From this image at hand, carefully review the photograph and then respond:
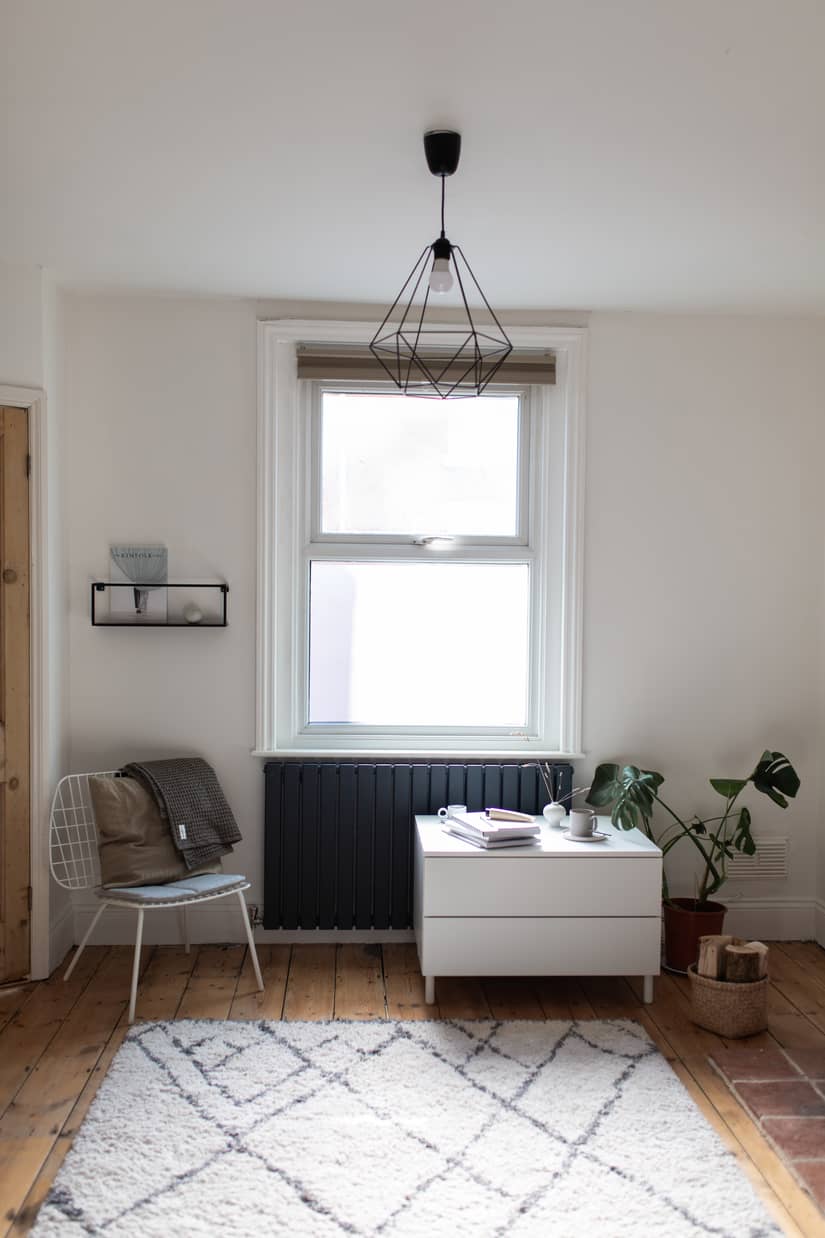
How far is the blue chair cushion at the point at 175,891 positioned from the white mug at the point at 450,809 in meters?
0.77

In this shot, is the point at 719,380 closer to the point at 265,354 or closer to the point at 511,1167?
the point at 265,354

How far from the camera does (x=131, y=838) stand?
352 centimetres

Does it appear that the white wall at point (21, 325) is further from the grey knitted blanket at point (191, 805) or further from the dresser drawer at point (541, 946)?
the dresser drawer at point (541, 946)

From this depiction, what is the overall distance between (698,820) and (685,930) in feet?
1.58

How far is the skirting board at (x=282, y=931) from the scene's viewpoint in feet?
12.8

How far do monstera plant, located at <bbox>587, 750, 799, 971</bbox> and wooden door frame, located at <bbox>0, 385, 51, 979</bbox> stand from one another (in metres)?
1.98

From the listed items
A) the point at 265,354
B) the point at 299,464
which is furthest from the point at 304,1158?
the point at 265,354

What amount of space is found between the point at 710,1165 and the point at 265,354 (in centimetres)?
299

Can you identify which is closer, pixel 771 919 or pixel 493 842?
pixel 493 842

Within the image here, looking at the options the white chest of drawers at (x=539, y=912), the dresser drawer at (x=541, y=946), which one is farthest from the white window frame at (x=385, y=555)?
the dresser drawer at (x=541, y=946)

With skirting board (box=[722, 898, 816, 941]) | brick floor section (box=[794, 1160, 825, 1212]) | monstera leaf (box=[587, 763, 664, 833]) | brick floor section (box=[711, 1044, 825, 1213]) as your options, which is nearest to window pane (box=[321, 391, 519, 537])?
monstera leaf (box=[587, 763, 664, 833])

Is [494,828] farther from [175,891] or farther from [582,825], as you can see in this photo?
[175,891]

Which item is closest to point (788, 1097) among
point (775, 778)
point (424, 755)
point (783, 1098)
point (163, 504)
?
point (783, 1098)

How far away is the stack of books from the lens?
11.2ft
